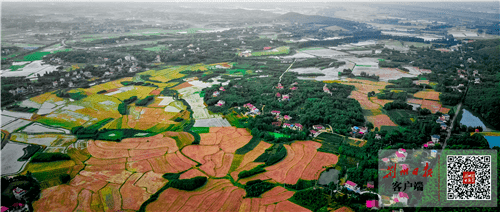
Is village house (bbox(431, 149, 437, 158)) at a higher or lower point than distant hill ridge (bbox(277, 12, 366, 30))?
lower

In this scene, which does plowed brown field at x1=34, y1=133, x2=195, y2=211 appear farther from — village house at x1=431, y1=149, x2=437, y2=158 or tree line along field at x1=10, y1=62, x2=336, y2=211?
village house at x1=431, y1=149, x2=437, y2=158

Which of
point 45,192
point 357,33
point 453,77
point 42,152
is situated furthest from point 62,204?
point 357,33

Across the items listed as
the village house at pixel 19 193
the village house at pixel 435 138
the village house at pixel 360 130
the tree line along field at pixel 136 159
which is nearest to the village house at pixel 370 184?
the tree line along field at pixel 136 159

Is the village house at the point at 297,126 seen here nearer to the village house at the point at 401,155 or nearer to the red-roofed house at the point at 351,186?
the village house at the point at 401,155

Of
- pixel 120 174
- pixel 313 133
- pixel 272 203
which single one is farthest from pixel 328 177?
pixel 120 174

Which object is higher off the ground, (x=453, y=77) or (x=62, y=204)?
(x=453, y=77)

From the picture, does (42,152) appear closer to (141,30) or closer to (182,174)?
(182,174)

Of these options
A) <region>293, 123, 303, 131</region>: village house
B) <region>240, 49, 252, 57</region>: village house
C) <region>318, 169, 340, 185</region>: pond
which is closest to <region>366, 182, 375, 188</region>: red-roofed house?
<region>318, 169, 340, 185</region>: pond
